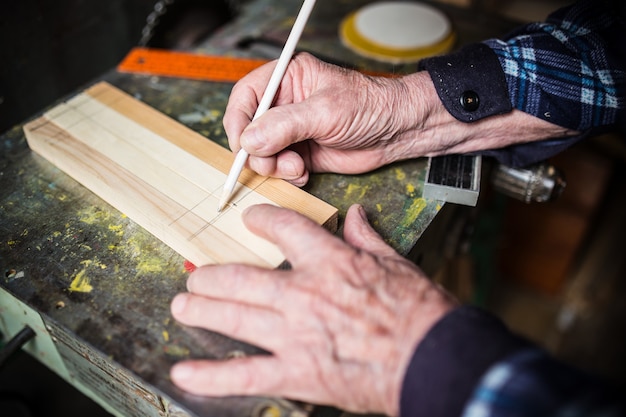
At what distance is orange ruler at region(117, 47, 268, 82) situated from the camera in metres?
1.40

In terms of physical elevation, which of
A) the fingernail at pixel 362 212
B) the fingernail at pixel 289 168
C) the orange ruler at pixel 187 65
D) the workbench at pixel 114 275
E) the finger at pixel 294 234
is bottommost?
the workbench at pixel 114 275

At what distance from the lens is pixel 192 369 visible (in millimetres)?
748

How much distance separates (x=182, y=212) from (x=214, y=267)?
17cm

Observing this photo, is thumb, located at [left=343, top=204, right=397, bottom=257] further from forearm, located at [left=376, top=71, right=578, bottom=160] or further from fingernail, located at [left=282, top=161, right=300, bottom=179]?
forearm, located at [left=376, top=71, right=578, bottom=160]

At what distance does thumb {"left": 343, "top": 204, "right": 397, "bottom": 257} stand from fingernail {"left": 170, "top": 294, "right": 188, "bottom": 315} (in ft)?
0.96

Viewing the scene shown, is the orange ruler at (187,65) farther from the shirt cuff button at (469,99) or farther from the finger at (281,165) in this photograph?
the shirt cuff button at (469,99)

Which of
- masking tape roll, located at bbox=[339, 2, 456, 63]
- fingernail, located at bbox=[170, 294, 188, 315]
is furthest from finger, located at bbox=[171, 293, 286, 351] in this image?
masking tape roll, located at bbox=[339, 2, 456, 63]

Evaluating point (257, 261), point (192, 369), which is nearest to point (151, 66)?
point (257, 261)

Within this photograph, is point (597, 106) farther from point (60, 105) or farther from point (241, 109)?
point (60, 105)

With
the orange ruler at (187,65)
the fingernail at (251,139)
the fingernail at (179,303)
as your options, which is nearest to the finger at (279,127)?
the fingernail at (251,139)

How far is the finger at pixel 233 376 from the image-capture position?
2.41 ft

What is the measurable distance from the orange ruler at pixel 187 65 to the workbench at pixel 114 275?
0.13m

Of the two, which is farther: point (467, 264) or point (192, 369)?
point (467, 264)

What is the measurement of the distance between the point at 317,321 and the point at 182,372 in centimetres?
21
